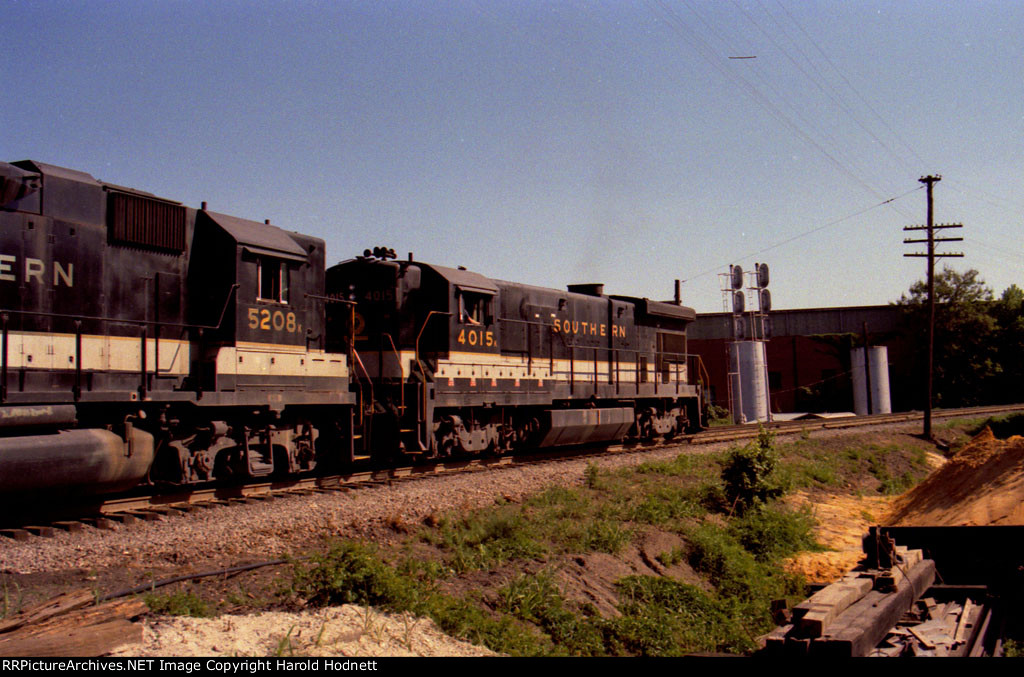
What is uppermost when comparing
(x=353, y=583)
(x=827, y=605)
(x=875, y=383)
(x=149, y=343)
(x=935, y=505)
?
(x=149, y=343)

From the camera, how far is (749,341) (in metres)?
37.8

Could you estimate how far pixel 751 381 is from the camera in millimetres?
37375

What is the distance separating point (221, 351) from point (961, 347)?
5071cm

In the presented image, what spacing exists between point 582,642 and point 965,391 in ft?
166

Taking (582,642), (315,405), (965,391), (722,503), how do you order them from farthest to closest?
(965,391) → (722,503) → (315,405) → (582,642)

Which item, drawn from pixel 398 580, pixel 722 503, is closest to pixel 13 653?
pixel 398 580

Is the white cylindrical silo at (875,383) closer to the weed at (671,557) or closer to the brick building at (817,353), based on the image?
the brick building at (817,353)

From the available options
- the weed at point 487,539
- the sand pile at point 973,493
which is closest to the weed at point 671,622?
the weed at point 487,539

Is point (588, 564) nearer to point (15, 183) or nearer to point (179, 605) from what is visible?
point (179, 605)

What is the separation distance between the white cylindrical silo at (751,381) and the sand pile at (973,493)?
18.4m

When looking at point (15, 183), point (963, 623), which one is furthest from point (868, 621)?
point (15, 183)

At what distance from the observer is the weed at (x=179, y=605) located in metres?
5.57

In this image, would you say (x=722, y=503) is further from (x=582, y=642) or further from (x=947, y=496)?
(x=582, y=642)

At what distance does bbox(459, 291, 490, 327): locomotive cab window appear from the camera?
604 inches
